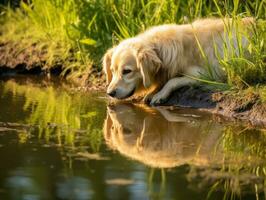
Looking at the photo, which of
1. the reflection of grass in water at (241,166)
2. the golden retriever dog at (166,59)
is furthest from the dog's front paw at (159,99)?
the reflection of grass in water at (241,166)

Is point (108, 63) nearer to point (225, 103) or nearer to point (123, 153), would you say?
point (225, 103)

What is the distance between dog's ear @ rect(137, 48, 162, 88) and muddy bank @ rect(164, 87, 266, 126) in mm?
278

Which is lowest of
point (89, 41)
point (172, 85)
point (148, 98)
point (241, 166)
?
point (241, 166)

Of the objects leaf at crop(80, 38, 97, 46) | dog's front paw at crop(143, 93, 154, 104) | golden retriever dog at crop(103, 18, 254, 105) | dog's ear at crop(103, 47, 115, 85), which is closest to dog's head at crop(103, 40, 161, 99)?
golden retriever dog at crop(103, 18, 254, 105)

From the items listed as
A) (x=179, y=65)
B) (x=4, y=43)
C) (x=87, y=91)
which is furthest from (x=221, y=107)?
(x=4, y=43)

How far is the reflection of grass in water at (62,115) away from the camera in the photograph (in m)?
5.52

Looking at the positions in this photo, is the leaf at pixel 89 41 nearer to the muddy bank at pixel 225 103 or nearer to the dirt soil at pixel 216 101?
the dirt soil at pixel 216 101

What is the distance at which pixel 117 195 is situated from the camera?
13.1 feet

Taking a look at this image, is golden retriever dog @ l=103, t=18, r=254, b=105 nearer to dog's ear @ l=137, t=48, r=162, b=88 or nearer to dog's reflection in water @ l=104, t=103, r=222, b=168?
dog's ear @ l=137, t=48, r=162, b=88

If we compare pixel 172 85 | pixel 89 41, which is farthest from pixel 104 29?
pixel 172 85

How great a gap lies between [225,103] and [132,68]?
1.03 m

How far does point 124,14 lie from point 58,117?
7.91ft

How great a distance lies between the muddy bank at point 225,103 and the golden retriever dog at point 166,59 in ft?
0.33

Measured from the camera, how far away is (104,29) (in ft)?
29.3
